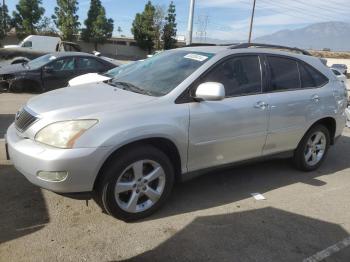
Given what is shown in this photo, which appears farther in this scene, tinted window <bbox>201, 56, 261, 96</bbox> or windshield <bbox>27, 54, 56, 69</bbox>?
windshield <bbox>27, 54, 56, 69</bbox>

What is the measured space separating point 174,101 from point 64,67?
881cm

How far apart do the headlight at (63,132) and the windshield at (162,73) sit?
3.10ft

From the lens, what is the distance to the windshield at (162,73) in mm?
4348

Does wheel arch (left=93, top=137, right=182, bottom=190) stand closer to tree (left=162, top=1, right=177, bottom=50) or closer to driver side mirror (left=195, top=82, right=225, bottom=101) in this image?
driver side mirror (left=195, top=82, right=225, bottom=101)

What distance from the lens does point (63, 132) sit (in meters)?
3.53

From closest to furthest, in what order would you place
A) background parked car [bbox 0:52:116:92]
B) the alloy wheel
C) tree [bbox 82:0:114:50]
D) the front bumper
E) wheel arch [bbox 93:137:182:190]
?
the front bumper < wheel arch [bbox 93:137:182:190] < the alloy wheel < background parked car [bbox 0:52:116:92] < tree [bbox 82:0:114:50]

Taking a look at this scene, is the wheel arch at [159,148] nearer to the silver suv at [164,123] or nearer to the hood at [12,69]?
the silver suv at [164,123]

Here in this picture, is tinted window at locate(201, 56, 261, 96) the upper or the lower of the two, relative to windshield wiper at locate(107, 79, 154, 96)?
upper

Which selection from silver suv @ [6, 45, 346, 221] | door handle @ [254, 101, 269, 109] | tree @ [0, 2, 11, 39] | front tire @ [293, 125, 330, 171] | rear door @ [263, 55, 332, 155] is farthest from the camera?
tree @ [0, 2, 11, 39]

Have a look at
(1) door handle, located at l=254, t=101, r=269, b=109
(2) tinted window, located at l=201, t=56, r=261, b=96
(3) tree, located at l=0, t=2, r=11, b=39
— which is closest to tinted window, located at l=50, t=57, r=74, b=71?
(2) tinted window, located at l=201, t=56, r=261, b=96

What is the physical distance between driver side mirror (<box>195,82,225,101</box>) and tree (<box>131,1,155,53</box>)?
55.6 metres

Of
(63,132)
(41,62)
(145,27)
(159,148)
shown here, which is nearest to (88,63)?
(41,62)

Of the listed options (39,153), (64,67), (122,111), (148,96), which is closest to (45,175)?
(39,153)

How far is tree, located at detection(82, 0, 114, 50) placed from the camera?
54.9 meters
